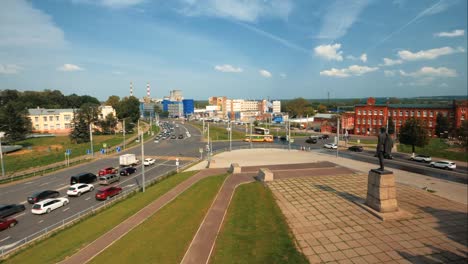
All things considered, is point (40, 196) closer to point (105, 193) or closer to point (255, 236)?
point (105, 193)

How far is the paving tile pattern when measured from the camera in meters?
11.8

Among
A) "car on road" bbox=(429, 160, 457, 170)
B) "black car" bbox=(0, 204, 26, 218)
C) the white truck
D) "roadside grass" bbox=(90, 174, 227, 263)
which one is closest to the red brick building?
"car on road" bbox=(429, 160, 457, 170)

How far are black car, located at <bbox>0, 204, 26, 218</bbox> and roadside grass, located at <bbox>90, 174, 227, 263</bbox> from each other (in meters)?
15.4

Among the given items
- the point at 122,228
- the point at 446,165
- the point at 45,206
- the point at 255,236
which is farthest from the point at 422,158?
the point at 45,206

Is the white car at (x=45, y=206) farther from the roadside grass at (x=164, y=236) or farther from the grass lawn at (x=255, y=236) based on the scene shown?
the grass lawn at (x=255, y=236)

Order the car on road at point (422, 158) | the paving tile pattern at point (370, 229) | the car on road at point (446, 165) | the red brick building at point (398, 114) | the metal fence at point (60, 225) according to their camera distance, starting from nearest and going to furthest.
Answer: the paving tile pattern at point (370, 229)
the metal fence at point (60, 225)
the car on road at point (446, 165)
the car on road at point (422, 158)
the red brick building at point (398, 114)

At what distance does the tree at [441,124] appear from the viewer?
206 ft

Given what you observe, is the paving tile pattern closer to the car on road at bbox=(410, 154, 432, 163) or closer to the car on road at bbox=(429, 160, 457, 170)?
the car on road at bbox=(429, 160, 457, 170)

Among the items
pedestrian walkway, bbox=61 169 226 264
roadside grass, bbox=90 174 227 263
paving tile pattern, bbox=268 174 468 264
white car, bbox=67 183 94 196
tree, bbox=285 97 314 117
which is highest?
tree, bbox=285 97 314 117

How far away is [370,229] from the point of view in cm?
1433

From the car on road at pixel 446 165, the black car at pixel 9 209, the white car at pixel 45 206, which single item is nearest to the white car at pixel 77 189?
the white car at pixel 45 206

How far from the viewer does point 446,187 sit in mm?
22734

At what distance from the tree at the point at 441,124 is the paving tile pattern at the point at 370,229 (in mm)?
57019

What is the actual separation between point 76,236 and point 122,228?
10.9 feet
